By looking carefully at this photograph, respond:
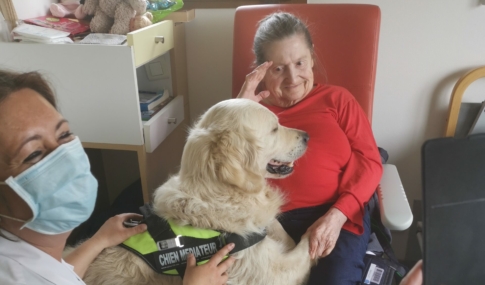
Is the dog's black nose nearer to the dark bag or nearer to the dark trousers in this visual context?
the dark trousers

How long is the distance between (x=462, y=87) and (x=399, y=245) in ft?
3.22

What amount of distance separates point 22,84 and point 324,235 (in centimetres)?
92

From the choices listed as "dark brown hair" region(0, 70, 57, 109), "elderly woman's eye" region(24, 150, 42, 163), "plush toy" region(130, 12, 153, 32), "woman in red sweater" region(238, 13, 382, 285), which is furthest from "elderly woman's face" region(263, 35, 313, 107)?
"elderly woman's eye" region(24, 150, 42, 163)

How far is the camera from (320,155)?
4.51 feet

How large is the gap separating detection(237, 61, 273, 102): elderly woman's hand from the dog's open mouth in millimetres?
328

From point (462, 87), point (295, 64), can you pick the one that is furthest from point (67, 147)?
point (462, 87)

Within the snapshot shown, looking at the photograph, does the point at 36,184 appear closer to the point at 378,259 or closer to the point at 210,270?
the point at 210,270

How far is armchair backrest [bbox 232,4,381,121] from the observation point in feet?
5.14

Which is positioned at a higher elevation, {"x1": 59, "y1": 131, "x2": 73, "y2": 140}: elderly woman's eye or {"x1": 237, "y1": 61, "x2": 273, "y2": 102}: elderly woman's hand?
{"x1": 59, "y1": 131, "x2": 73, "y2": 140}: elderly woman's eye

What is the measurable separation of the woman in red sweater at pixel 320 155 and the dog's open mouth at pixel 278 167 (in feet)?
0.20

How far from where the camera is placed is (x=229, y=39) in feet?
6.89

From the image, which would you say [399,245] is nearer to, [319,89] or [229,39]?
[319,89]

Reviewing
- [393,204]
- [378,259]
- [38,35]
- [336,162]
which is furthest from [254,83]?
[38,35]

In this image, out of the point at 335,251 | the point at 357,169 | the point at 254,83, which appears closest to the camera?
the point at 335,251
